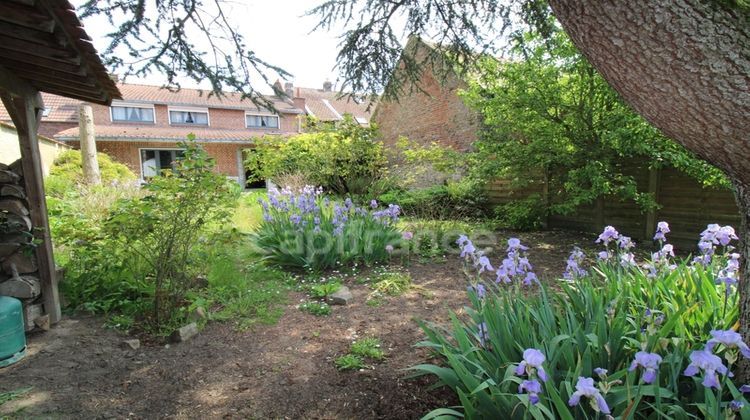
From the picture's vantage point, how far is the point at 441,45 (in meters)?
4.98

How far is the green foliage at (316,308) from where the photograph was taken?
143 inches

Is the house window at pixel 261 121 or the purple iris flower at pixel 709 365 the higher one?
the house window at pixel 261 121

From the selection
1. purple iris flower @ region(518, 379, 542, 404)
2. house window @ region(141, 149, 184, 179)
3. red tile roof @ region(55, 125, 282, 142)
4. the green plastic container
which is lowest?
the green plastic container

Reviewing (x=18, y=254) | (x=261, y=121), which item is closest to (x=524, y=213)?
(x=18, y=254)

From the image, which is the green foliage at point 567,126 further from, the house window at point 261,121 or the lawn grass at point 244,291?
the house window at point 261,121

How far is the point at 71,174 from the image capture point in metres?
10.8

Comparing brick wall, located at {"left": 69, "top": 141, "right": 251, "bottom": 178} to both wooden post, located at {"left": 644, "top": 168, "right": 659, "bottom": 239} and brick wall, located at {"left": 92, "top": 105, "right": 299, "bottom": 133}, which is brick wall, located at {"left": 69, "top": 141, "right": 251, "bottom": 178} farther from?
wooden post, located at {"left": 644, "top": 168, "right": 659, "bottom": 239}

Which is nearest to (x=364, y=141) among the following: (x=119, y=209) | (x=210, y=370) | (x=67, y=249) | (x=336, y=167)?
(x=336, y=167)

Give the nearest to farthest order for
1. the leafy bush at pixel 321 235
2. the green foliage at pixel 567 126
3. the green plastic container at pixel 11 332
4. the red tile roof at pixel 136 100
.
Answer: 1. the green plastic container at pixel 11 332
2. the leafy bush at pixel 321 235
3. the green foliage at pixel 567 126
4. the red tile roof at pixel 136 100

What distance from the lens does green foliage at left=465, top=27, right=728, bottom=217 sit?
5723 millimetres

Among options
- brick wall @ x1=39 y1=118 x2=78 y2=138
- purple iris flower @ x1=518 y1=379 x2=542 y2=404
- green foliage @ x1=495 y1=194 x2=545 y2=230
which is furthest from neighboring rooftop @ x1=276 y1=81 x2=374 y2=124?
purple iris flower @ x1=518 y1=379 x2=542 y2=404

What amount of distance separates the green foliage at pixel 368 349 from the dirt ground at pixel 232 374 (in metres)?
0.07

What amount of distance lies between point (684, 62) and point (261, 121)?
2556 centimetres

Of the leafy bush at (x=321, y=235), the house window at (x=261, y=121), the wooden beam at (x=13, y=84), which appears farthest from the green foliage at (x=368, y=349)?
the house window at (x=261, y=121)
